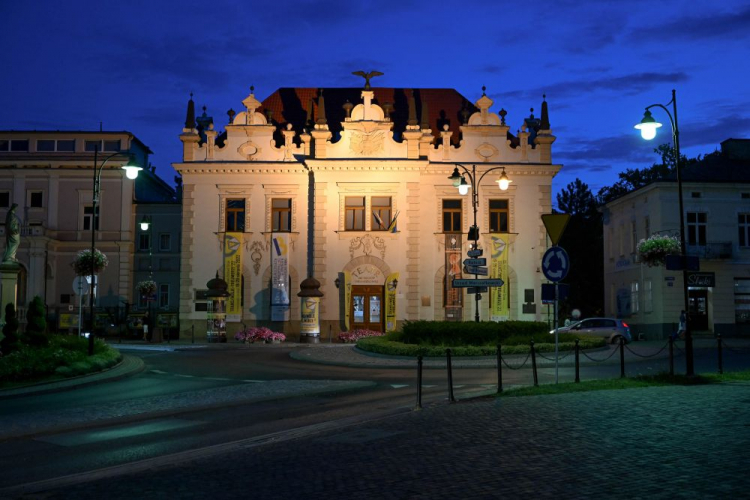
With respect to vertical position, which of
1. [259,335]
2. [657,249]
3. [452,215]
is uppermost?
[452,215]

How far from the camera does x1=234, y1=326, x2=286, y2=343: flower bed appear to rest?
138ft

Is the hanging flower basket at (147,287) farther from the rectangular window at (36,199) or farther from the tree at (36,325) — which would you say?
the tree at (36,325)

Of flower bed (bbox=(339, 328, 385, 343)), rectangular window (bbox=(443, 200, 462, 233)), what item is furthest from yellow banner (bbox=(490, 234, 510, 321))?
flower bed (bbox=(339, 328, 385, 343))

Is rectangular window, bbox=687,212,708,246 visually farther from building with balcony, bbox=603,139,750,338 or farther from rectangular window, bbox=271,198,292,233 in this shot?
rectangular window, bbox=271,198,292,233

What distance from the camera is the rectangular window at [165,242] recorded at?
5416cm

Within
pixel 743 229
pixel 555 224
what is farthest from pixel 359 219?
pixel 555 224

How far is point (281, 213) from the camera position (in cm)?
4656

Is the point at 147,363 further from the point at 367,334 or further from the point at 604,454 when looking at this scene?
the point at 604,454

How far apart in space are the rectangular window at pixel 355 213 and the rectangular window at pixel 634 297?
58.5 ft

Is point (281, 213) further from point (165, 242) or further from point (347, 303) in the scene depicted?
point (165, 242)

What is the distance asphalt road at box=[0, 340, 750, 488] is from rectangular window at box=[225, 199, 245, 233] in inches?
824

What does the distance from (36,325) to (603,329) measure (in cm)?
2535

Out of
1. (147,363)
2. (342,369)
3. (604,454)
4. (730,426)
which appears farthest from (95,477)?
(147,363)

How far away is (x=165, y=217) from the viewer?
54.1 metres
